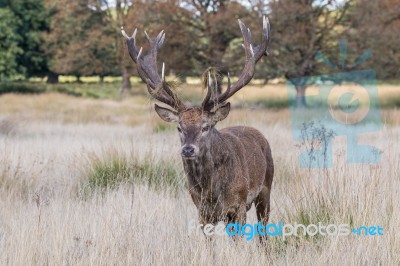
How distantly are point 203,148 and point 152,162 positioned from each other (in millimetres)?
2927

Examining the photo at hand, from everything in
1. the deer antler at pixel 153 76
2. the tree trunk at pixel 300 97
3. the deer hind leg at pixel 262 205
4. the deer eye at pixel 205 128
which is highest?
the deer antler at pixel 153 76

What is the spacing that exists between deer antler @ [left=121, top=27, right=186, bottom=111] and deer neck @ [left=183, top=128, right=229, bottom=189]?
0.37 metres

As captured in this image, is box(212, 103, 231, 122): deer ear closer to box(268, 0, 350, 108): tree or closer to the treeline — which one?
the treeline

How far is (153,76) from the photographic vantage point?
5227 millimetres

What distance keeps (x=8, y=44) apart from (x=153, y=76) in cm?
3245

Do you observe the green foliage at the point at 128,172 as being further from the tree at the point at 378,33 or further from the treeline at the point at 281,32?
the tree at the point at 378,33

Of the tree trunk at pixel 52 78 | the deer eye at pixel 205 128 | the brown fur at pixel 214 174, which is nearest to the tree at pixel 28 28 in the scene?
the tree trunk at pixel 52 78

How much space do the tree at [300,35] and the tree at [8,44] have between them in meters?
17.2

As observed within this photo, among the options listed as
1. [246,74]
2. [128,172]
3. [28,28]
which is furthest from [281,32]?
[28,28]

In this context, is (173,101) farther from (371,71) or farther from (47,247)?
(371,71)

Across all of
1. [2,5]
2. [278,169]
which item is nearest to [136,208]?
[278,169]

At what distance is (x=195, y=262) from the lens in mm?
3914

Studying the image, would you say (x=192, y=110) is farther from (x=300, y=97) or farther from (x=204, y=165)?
(x=300, y=97)

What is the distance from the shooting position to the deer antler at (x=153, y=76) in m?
4.82
